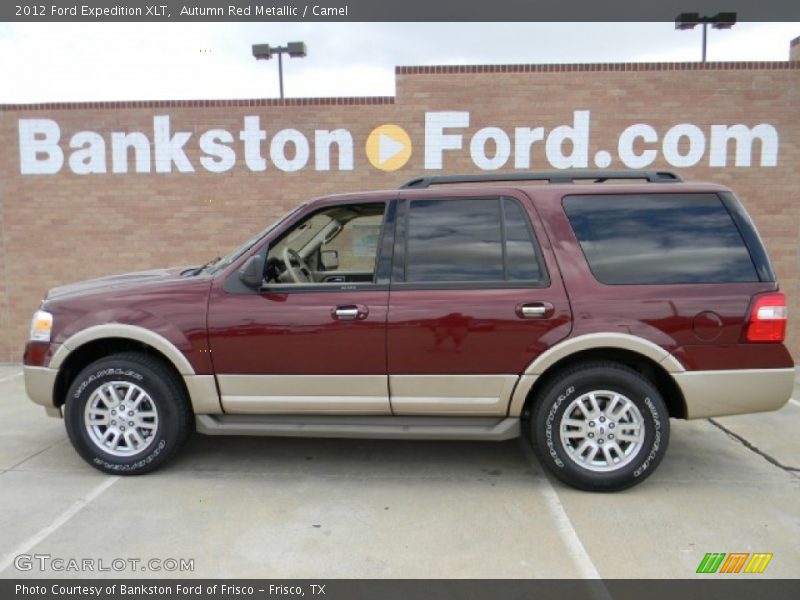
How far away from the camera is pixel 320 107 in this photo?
765 centimetres

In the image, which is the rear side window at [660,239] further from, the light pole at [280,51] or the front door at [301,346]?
the light pole at [280,51]

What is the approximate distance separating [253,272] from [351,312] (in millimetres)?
696

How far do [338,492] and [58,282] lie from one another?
6.12 meters

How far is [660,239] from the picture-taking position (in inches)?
153

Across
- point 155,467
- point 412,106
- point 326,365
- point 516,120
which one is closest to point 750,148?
point 516,120

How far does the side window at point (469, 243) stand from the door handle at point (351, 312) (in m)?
0.35

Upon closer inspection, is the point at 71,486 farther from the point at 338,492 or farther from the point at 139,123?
the point at 139,123

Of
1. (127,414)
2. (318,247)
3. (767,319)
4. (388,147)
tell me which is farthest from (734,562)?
(388,147)

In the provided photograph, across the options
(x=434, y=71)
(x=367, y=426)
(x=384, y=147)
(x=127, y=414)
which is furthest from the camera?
(x=384, y=147)

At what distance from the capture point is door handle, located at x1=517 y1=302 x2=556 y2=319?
381cm

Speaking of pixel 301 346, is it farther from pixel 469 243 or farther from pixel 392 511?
pixel 469 243

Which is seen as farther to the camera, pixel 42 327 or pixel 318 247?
pixel 318 247

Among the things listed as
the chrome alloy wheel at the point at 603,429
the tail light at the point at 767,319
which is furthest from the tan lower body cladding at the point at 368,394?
the tail light at the point at 767,319

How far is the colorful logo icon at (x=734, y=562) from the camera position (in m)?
3.03
